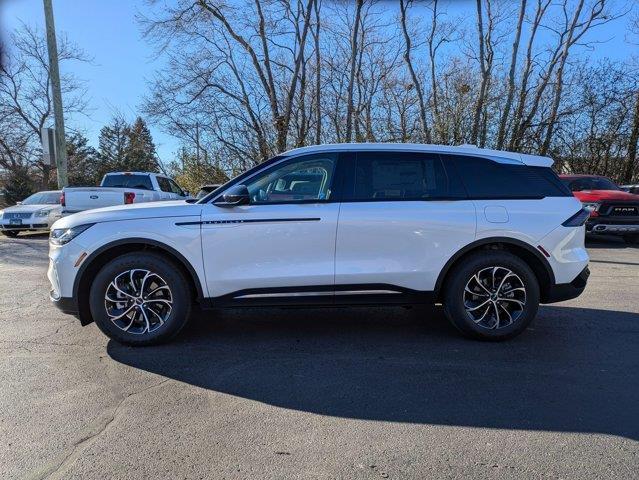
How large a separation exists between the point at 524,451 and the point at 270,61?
75.1 ft

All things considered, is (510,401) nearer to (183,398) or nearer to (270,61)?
(183,398)

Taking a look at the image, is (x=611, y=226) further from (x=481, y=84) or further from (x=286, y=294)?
(x=481, y=84)

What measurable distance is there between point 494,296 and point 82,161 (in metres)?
58.6

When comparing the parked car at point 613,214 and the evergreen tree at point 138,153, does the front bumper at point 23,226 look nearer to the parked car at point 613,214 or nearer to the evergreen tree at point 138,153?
the parked car at point 613,214

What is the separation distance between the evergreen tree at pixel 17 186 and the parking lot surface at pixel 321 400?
38159mm

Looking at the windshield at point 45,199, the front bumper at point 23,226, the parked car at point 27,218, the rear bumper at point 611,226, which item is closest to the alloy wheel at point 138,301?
the rear bumper at point 611,226

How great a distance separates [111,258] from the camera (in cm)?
448

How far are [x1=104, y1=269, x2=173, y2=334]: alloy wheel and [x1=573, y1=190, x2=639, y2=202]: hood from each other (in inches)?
455

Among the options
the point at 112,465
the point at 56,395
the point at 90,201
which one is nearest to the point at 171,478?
the point at 112,465

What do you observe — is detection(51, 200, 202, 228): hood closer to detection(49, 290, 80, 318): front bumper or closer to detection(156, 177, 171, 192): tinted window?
detection(49, 290, 80, 318): front bumper

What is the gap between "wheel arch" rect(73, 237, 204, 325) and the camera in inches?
170

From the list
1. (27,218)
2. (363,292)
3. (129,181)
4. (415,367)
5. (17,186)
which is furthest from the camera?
(17,186)

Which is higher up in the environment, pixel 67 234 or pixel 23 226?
pixel 67 234

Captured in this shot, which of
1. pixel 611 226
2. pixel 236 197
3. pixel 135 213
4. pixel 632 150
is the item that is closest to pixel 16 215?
pixel 135 213
